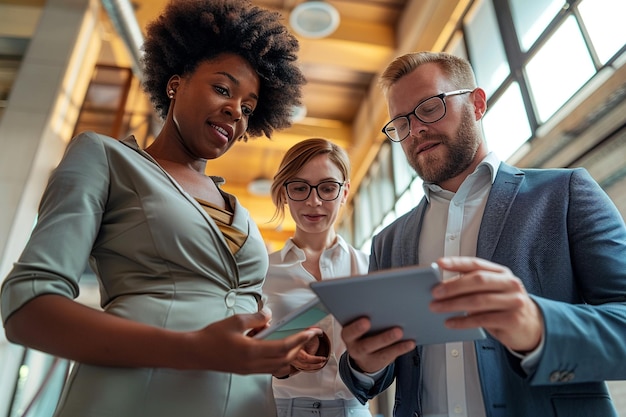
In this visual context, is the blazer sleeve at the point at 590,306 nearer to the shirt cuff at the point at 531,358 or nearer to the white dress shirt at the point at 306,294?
the shirt cuff at the point at 531,358

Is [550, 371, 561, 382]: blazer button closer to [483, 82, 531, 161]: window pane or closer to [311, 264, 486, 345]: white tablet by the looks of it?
[311, 264, 486, 345]: white tablet

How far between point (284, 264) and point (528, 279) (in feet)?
3.96

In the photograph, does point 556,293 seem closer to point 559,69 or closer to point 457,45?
point 559,69

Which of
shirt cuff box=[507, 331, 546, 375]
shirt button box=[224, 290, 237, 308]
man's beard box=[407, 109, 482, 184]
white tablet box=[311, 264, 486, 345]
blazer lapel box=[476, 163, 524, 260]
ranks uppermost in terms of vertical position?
man's beard box=[407, 109, 482, 184]

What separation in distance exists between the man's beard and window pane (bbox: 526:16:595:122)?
159cm

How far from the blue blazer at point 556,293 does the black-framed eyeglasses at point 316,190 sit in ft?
2.58

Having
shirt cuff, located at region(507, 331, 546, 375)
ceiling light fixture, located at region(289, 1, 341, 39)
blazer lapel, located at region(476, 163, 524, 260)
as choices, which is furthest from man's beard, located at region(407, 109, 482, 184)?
ceiling light fixture, located at region(289, 1, 341, 39)

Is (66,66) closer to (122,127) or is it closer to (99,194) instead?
(122,127)

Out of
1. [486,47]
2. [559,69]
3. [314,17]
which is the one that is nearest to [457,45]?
[486,47]

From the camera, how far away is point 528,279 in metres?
1.17

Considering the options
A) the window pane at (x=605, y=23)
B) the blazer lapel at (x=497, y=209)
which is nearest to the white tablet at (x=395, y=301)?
the blazer lapel at (x=497, y=209)

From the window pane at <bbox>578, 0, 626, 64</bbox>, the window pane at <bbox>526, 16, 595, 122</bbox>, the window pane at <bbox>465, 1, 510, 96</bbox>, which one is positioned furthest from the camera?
the window pane at <bbox>465, 1, 510, 96</bbox>

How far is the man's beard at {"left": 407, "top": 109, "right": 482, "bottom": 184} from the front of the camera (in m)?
1.60

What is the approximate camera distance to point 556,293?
1.14 meters
